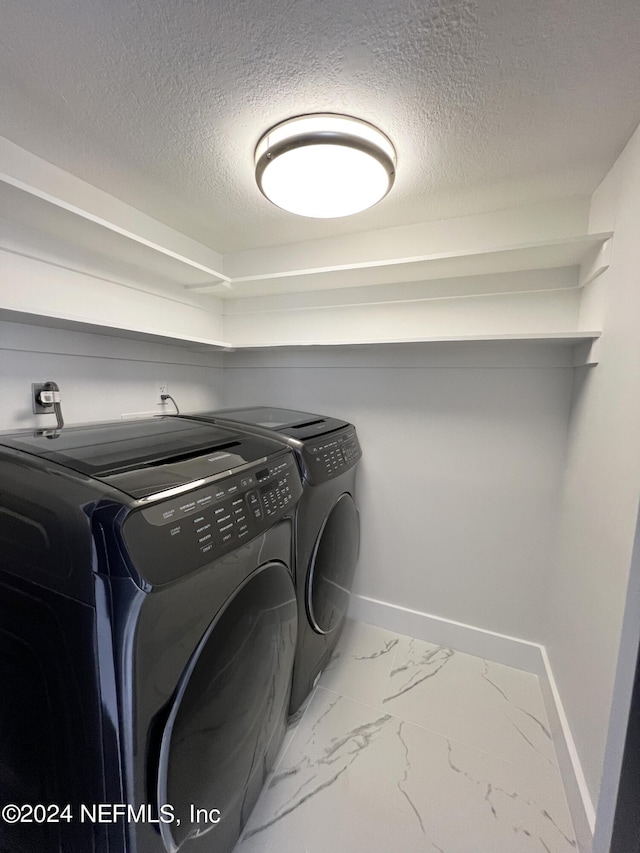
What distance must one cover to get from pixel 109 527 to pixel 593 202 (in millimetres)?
1961

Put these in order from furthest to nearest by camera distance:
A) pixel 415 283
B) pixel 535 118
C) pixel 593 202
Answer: pixel 415 283, pixel 593 202, pixel 535 118

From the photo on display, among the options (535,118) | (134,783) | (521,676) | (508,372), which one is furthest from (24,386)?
(521,676)

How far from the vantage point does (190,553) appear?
0.68m

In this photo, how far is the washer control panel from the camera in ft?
4.37

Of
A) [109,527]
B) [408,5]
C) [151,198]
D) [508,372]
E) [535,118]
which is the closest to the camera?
[109,527]

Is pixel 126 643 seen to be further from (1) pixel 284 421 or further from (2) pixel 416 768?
(2) pixel 416 768

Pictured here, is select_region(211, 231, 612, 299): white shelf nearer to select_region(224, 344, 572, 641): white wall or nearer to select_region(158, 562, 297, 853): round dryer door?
select_region(224, 344, 572, 641): white wall

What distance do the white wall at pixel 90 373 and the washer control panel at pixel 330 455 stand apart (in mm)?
952

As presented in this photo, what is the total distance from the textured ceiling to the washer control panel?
1.04 meters

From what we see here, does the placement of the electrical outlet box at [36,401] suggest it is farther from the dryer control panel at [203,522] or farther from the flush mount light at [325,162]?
the flush mount light at [325,162]

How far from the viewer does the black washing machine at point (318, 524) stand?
1.30 metres

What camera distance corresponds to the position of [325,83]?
3.03 feet

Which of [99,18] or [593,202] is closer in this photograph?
[99,18]

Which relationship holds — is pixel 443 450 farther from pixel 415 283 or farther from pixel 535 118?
pixel 535 118
